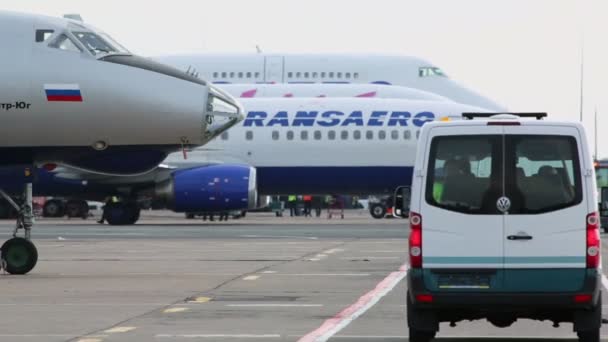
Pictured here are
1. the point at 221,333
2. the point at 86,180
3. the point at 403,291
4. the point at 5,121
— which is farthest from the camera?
the point at 86,180

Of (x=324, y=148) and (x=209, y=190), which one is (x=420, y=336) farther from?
(x=324, y=148)

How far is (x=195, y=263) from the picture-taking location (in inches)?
1048


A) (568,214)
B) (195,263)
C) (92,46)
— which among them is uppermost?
(92,46)

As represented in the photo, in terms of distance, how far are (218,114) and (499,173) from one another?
9994 mm

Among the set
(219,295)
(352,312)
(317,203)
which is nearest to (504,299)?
(352,312)

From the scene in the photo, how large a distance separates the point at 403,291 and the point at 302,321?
4498 mm

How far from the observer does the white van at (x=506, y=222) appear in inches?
513

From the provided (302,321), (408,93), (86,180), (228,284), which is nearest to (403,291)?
(228,284)

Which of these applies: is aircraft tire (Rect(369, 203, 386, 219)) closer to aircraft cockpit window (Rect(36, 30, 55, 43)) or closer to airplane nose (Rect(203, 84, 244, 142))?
Result: airplane nose (Rect(203, 84, 244, 142))

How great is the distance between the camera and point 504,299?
514 inches

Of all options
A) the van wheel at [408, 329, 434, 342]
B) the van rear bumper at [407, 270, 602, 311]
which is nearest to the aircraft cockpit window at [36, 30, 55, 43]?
the van wheel at [408, 329, 434, 342]

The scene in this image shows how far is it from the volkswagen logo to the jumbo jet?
32.5ft

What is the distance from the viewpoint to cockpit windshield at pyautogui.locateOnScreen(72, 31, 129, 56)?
74.4 ft

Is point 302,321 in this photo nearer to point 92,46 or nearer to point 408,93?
point 92,46
